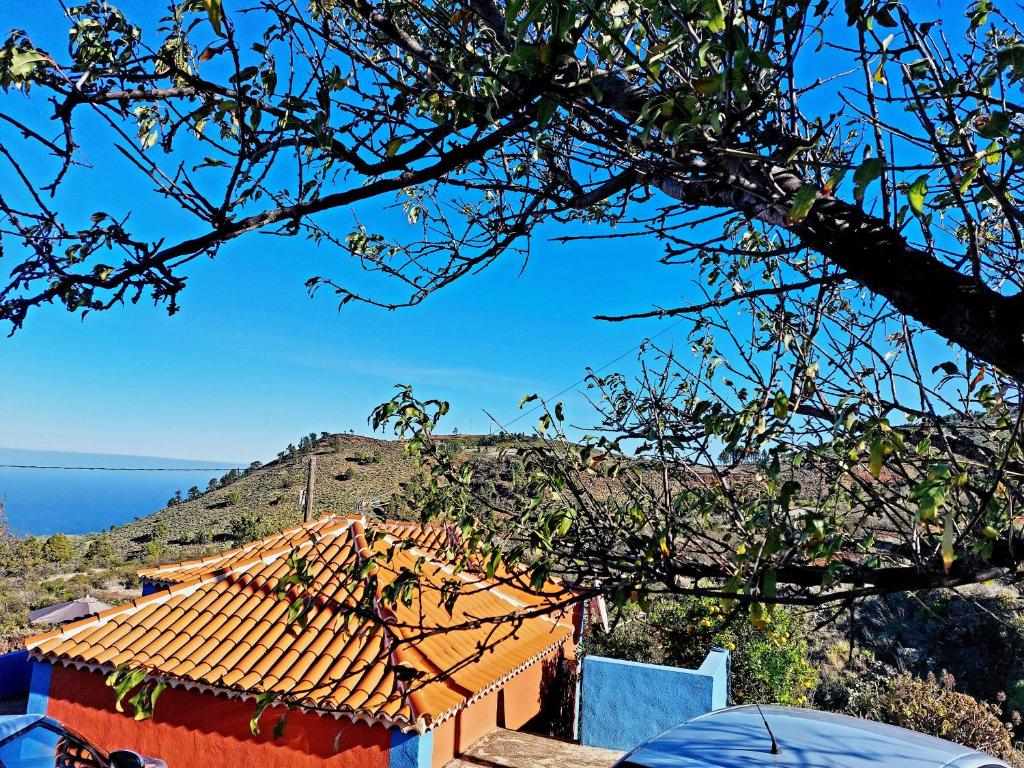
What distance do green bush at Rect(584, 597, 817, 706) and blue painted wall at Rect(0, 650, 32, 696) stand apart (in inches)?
481

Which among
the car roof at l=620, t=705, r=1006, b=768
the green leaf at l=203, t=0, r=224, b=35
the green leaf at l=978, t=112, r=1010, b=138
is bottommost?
the car roof at l=620, t=705, r=1006, b=768

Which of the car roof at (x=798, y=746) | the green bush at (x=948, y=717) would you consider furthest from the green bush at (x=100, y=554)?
the car roof at (x=798, y=746)

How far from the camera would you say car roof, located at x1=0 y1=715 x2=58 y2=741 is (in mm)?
6555

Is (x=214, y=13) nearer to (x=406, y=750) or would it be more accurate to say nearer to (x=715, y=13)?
(x=715, y=13)

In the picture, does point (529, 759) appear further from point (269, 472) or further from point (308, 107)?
point (269, 472)

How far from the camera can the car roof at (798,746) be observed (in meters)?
3.61

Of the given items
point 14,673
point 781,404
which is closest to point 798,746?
point 781,404

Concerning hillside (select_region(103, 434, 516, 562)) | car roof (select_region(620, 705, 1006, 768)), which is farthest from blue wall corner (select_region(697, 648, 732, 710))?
hillside (select_region(103, 434, 516, 562))

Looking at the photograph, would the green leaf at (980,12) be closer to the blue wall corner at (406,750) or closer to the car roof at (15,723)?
the blue wall corner at (406,750)

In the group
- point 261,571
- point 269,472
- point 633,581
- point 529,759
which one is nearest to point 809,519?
point 633,581

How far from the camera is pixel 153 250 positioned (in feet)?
7.36

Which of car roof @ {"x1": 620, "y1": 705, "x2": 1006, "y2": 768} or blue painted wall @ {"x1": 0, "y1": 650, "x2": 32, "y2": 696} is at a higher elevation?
car roof @ {"x1": 620, "y1": 705, "x2": 1006, "y2": 768}

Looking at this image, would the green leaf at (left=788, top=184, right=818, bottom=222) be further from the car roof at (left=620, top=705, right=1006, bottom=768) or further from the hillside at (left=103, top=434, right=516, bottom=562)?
the hillside at (left=103, top=434, right=516, bottom=562)

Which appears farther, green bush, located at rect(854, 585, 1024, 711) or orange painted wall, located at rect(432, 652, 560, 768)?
green bush, located at rect(854, 585, 1024, 711)
